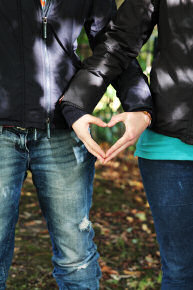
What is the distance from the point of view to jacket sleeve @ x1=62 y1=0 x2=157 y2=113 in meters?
1.93

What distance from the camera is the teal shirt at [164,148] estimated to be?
1965 mm

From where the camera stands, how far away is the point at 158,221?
205cm

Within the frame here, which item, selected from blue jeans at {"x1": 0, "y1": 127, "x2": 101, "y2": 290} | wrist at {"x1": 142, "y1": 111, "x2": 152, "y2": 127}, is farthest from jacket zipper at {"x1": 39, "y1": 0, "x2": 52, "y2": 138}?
wrist at {"x1": 142, "y1": 111, "x2": 152, "y2": 127}

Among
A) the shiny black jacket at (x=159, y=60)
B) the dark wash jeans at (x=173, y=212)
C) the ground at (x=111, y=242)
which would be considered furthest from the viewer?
the ground at (x=111, y=242)

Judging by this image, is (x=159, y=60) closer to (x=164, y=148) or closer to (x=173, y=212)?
(x=164, y=148)

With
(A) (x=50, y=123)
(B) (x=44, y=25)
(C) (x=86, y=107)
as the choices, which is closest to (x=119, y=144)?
(C) (x=86, y=107)

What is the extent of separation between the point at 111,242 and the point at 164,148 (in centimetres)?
260

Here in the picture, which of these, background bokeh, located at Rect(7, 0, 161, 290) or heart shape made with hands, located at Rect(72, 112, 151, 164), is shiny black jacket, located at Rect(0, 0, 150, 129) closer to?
heart shape made with hands, located at Rect(72, 112, 151, 164)

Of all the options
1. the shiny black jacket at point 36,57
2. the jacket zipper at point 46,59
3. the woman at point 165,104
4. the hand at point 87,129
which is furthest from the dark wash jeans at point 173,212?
the jacket zipper at point 46,59

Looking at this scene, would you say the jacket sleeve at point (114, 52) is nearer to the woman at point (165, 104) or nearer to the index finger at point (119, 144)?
the woman at point (165, 104)

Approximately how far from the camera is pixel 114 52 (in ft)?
6.41

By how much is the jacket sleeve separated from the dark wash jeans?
1.08 feet

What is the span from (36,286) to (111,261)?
2.68 feet

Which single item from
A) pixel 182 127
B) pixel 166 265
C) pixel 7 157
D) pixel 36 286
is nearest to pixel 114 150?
pixel 182 127
